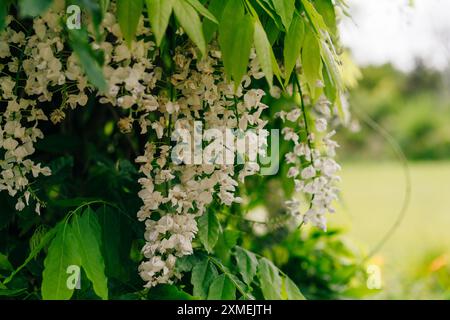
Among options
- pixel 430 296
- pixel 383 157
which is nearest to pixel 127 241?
pixel 430 296

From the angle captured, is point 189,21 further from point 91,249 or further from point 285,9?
point 91,249

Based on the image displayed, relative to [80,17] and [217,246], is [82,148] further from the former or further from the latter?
[80,17]

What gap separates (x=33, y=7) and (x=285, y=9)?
1.31ft

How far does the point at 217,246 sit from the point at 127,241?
232 mm

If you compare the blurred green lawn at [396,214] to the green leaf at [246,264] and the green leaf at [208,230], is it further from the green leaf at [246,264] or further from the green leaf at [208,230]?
the green leaf at [208,230]

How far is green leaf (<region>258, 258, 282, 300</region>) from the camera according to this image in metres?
1.27

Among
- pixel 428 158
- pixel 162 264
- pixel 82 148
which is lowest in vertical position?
pixel 162 264

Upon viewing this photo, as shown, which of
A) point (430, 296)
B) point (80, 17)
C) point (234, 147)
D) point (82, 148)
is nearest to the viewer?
point (80, 17)

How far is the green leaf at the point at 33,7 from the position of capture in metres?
0.69

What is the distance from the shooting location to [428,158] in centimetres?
1152

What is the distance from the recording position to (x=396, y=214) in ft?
20.1

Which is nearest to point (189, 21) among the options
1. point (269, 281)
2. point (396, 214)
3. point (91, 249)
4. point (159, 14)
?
point (159, 14)

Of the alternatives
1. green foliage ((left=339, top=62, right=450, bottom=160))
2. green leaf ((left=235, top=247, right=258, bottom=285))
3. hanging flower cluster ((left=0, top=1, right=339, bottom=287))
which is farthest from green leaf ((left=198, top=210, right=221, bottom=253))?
green foliage ((left=339, top=62, right=450, bottom=160))
